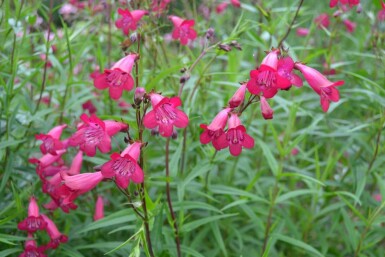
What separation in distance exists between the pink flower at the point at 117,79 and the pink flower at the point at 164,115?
15 cm

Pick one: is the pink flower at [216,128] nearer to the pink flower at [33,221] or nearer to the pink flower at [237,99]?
the pink flower at [237,99]

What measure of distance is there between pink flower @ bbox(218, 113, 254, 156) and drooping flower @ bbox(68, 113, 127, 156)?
0.46 m

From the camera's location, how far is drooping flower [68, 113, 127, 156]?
2184mm

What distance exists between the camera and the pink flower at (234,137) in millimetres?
2226

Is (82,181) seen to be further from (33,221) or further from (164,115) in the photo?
(33,221)

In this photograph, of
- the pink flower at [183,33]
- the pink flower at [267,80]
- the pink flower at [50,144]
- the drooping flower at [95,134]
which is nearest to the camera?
the pink flower at [267,80]

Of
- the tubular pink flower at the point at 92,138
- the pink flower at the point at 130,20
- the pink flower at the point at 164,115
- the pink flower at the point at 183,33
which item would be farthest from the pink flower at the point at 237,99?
the pink flower at the point at 183,33

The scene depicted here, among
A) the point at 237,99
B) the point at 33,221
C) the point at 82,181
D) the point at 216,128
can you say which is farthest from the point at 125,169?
the point at 33,221

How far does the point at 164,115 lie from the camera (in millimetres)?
2121

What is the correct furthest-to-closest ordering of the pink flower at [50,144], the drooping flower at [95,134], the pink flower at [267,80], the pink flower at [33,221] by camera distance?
the pink flower at [50,144] → the pink flower at [33,221] → the drooping flower at [95,134] → the pink flower at [267,80]

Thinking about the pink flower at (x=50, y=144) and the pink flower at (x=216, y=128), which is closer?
the pink flower at (x=216, y=128)

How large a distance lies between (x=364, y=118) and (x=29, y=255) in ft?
9.06

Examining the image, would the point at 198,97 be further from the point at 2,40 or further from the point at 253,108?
the point at 2,40

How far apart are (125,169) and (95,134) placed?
30 cm
